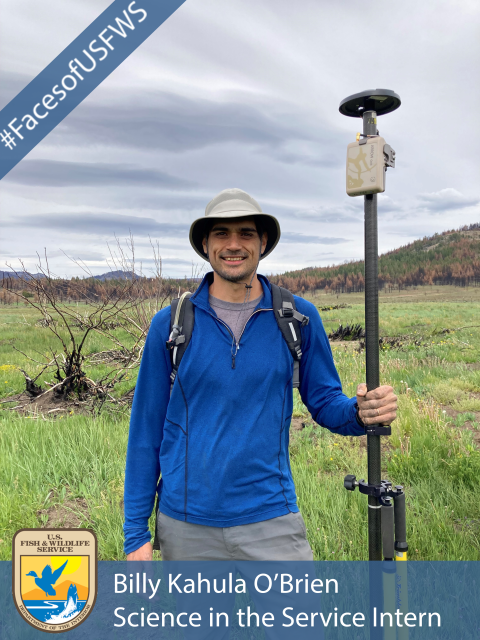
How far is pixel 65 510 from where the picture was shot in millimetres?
4312

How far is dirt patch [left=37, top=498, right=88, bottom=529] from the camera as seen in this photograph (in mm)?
4039

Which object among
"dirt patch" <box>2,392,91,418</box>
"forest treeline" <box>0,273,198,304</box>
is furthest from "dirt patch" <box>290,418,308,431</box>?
"dirt patch" <box>2,392,91,418</box>

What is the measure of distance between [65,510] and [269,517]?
10.4 feet

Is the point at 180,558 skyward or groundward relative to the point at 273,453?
groundward

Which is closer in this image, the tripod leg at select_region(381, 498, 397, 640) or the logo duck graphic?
the tripod leg at select_region(381, 498, 397, 640)

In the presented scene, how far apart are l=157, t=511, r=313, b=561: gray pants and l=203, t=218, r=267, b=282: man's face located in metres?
1.19

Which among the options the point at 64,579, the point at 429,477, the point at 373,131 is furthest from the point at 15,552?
the point at 429,477

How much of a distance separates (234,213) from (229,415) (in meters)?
0.98

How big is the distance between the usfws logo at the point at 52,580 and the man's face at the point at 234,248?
200cm

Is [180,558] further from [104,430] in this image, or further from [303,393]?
[104,430]

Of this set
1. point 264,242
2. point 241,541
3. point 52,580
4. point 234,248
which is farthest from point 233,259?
point 52,580

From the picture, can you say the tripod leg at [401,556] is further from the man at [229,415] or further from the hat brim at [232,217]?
the hat brim at [232,217]

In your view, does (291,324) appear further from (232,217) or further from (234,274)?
(232,217)

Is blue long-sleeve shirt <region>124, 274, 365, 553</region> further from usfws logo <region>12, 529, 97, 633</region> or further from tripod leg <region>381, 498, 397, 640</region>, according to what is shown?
usfws logo <region>12, 529, 97, 633</region>
